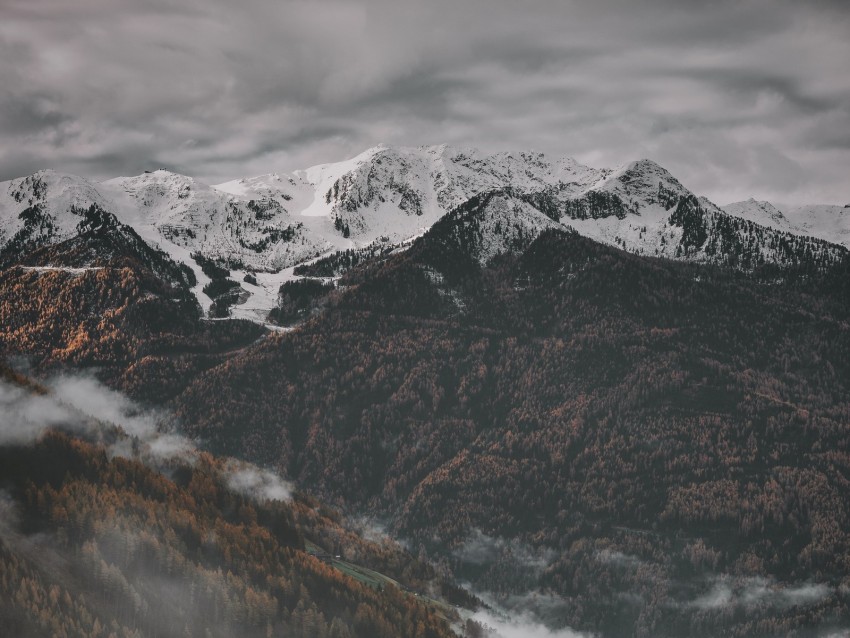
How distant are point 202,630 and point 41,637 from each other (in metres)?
34.7

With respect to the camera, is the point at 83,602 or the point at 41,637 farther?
the point at 83,602

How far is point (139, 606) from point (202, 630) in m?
14.2

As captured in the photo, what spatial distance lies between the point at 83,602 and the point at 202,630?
84.0ft

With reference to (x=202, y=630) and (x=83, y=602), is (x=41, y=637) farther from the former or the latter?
(x=202, y=630)

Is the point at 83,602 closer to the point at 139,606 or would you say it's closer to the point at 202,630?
the point at 139,606

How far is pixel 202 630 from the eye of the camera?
19925 cm

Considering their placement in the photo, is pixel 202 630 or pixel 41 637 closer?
pixel 41 637

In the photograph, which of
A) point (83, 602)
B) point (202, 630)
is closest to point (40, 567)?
point (83, 602)

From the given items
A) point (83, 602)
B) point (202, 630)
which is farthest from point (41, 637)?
point (202, 630)

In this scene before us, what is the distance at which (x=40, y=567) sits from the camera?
639 ft

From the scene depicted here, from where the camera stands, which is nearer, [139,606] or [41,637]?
[41,637]

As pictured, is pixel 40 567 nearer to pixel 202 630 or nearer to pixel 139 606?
pixel 139 606

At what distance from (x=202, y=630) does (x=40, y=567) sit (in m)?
35.4
